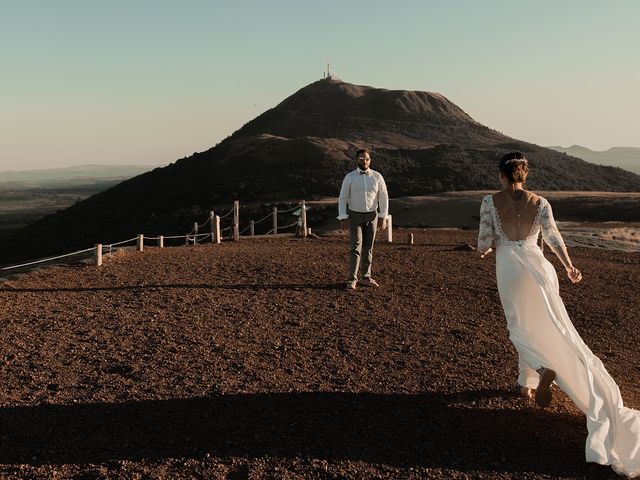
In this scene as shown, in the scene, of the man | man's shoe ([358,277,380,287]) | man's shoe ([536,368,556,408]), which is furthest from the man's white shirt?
man's shoe ([536,368,556,408])

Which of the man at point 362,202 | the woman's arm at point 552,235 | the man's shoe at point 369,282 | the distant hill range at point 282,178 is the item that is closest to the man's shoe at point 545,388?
the woman's arm at point 552,235

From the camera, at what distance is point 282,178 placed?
5312 cm

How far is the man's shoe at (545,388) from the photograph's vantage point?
4751 mm

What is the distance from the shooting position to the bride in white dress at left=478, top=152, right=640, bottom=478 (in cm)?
414

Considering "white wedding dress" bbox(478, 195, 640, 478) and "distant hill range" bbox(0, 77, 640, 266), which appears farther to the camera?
"distant hill range" bbox(0, 77, 640, 266)

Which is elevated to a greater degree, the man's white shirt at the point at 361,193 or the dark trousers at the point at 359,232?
the man's white shirt at the point at 361,193

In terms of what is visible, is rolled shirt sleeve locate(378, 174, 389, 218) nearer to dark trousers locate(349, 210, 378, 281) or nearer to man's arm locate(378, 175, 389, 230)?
man's arm locate(378, 175, 389, 230)

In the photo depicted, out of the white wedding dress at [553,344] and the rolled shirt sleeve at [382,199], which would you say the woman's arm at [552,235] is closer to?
the white wedding dress at [553,344]

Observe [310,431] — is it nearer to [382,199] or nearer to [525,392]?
[525,392]

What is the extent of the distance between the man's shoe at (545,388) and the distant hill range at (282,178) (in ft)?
120

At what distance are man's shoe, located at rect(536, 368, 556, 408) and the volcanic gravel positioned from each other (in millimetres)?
150

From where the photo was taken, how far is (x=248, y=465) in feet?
13.4

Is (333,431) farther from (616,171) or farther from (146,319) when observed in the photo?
(616,171)

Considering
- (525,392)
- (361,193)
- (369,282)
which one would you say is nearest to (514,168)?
(525,392)
